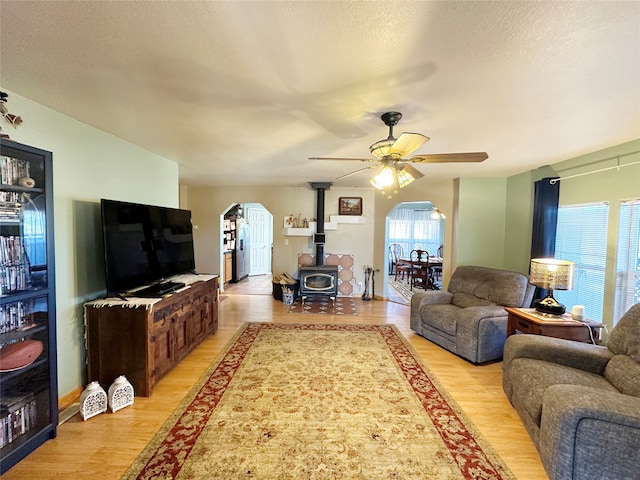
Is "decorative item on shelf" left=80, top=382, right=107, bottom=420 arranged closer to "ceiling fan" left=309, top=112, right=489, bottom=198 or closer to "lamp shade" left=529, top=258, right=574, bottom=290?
"ceiling fan" left=309, top=112, right=489, bottom=198

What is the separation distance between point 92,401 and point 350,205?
5.06m

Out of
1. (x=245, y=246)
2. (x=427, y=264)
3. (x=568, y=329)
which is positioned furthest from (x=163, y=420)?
(x=245, y=246)

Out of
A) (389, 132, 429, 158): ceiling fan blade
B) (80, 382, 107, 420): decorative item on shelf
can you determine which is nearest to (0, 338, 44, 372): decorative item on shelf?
(80, 382, 107, 420): decorative item on shelf

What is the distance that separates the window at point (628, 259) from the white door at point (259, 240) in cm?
744

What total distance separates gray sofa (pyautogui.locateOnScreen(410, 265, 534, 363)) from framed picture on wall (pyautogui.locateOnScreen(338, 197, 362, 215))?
255 cm

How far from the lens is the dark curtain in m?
3.69

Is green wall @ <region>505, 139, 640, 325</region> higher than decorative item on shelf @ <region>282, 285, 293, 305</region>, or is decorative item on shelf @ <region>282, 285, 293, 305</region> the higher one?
green wall @ <region>505, 139, 640, 325</region>

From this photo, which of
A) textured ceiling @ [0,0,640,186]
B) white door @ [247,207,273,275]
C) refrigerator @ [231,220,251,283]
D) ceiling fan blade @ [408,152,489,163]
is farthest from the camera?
white door @ [247,207,273,275]

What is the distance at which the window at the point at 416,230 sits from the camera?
9656 millimetres

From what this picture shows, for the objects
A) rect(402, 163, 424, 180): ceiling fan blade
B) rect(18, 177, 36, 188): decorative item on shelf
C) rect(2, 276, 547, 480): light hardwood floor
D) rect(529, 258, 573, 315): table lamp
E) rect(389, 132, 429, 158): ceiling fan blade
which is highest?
rect(389, 132, 429, 158): ceiling fan blade

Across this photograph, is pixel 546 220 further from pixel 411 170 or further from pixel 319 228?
pixel 319 228

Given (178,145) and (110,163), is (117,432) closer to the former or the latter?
(110,163)

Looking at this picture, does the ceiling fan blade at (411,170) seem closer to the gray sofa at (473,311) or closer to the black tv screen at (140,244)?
the gray sofa at (473,311)

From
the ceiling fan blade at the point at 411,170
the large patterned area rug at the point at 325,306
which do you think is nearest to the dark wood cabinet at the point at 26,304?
the ceiling fan blade at the point at 411,170
